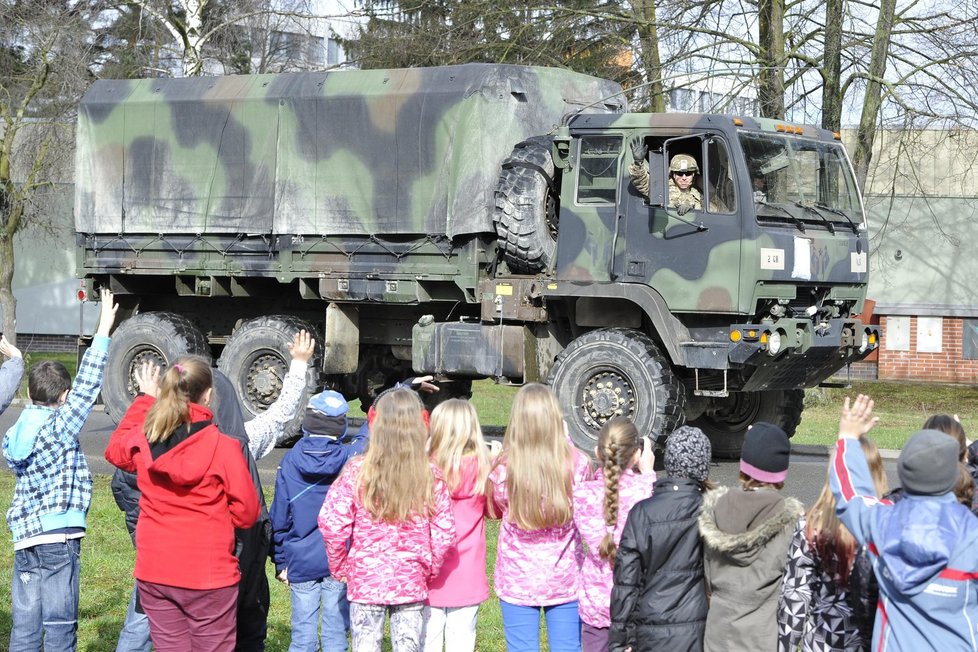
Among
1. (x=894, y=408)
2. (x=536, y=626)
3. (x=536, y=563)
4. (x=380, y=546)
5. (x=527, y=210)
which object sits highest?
(x=527, y=210)

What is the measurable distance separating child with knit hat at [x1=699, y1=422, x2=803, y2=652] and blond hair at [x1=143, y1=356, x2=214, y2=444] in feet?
6.63

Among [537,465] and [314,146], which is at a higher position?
[314,146]

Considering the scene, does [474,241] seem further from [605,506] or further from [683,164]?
[605,506]

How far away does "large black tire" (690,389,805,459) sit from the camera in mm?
14086

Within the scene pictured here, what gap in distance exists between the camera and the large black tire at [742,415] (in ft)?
46.2

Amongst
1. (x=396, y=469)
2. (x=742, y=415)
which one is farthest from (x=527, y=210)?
(x=396, y=469)

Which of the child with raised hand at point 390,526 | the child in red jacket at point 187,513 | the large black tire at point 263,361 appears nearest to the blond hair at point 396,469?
the child with raised hand at point 390,526

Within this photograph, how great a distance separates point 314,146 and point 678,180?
3.86m

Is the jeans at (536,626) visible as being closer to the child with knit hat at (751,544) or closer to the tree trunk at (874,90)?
the child with knit hat at (751,544)

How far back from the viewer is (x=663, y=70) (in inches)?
762

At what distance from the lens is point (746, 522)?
508cm

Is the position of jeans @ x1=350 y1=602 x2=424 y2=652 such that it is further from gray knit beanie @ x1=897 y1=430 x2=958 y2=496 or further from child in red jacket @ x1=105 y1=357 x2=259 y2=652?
gray knit beanie @ x1=897 y1=430 x2=958 y2=496

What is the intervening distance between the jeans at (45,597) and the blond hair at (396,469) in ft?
5.17

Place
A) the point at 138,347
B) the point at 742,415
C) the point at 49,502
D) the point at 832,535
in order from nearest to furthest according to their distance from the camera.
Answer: the point at 832,535 < the point at 49,502 < the point at 742,415 < the point at 138,347
